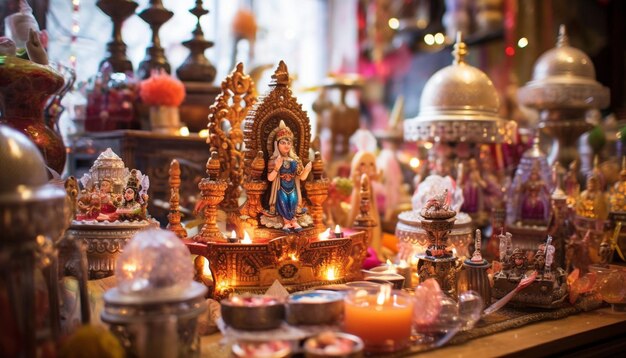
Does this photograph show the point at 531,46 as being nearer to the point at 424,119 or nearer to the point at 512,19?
the point at 512,19

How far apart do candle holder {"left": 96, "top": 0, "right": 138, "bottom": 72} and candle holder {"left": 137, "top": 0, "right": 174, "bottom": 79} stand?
0.07 m

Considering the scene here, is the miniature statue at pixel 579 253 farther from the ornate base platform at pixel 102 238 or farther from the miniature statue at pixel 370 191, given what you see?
the ornate base platform at pixel 102 238

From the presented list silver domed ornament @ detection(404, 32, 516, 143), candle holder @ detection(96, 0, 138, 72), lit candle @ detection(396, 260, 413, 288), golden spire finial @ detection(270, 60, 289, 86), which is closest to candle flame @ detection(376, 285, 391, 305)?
lit candle @ detection(396, 260, 413, 288)

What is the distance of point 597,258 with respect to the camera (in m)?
2.84

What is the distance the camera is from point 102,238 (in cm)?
237

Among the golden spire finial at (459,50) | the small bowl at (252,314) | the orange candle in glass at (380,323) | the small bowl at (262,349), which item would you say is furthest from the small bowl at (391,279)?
the golden spire finial at (459,50)

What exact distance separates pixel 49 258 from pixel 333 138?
9.40ft

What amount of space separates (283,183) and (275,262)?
12.2 inches

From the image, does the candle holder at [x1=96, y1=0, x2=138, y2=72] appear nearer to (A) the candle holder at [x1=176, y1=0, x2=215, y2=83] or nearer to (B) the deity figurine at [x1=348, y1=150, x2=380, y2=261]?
(A) the candle holder at [x1=176, y1=0, x2=215, y2=83]

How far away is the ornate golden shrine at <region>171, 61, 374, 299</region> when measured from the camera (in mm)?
2262

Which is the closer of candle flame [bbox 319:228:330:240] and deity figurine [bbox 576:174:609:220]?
candle flame [bbox 319:228:330:240]

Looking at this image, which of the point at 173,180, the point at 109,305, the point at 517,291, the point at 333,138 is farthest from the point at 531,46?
the point at 109,305

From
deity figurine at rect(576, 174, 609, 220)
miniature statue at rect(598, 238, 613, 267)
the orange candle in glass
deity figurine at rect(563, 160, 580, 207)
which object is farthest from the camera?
deity figurine at rect(563, 160, 580, 207)

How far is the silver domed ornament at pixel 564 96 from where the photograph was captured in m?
3.56
